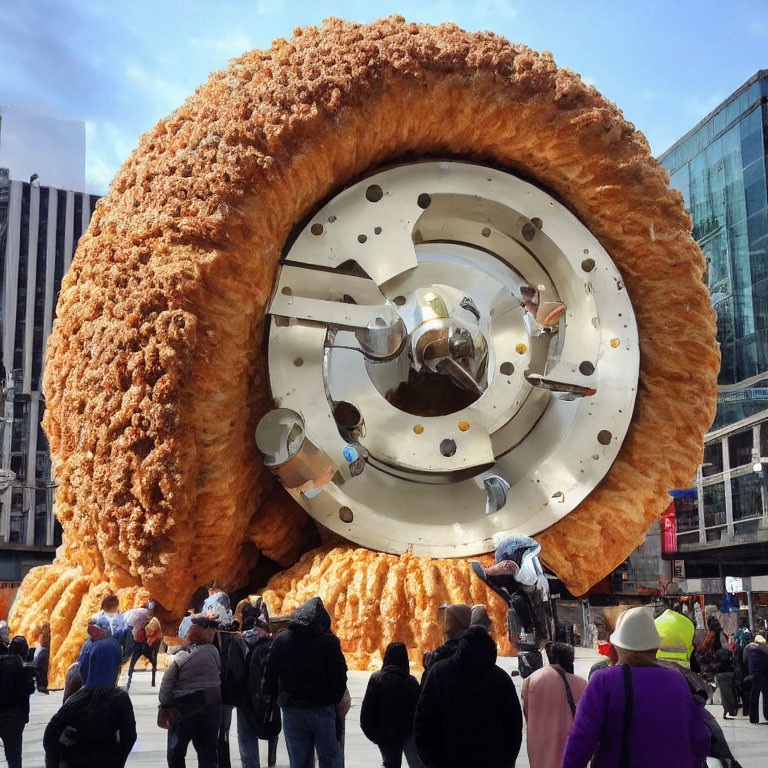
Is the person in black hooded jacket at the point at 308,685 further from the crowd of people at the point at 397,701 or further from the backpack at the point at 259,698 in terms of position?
the backpack at the point at 259,698

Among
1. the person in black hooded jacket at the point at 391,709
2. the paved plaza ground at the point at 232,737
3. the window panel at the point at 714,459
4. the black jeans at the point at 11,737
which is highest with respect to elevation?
the window panel at the point at 714,459

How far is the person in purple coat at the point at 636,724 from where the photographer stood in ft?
10.8

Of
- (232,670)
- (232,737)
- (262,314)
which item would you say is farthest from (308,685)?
(262,314)

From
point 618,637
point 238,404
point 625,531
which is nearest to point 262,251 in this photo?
point 238,404

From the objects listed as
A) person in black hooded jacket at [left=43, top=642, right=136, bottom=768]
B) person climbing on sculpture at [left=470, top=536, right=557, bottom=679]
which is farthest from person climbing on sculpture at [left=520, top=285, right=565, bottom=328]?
person in black hooded jacket at [left=43, top=642, right=136, bottom=768]

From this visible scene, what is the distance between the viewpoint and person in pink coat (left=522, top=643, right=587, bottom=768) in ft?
13.0

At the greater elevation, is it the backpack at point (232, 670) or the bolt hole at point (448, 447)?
the bolt hole at point (448, 447)

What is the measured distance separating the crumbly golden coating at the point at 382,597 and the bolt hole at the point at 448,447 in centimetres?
94

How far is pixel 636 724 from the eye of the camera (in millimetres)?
3295

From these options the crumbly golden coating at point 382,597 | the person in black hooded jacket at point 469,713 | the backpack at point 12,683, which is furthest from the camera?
the crumbly golden coating at point 382,597

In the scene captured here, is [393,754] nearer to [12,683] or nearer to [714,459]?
[12,683]

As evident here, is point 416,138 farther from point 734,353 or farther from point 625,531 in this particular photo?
point 734,353

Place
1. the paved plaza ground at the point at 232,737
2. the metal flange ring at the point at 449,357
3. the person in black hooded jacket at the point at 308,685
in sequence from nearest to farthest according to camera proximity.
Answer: the person in black hooded jacket at the point at 308,685, the paved plaza ground at the point at 232,737, the metal flange ring at the point at 449,357

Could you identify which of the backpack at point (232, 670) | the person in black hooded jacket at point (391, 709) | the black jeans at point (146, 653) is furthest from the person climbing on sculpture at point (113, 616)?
the person in black hooded jacket at point (391, 709)
